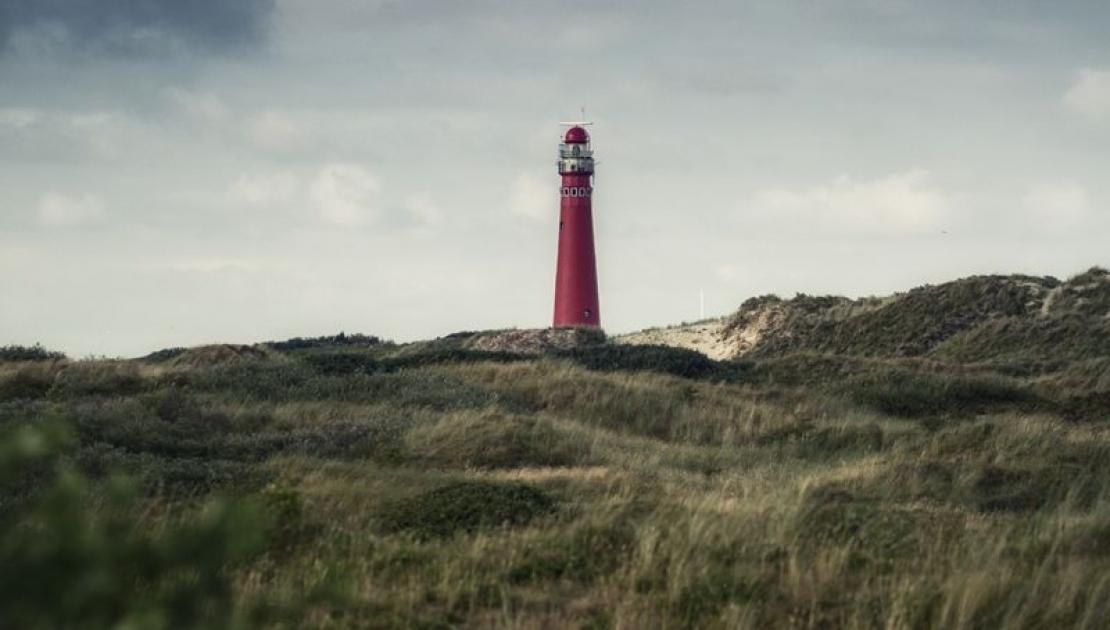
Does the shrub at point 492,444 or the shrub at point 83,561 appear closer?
the shrub at point 83,561

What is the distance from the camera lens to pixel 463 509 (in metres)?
14.7

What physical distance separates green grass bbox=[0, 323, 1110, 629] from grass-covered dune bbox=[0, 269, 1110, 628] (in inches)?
1.5

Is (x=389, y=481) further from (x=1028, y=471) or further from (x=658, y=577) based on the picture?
(x=1028, y=471)

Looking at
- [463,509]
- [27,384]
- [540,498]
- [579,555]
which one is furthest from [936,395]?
[579,555]

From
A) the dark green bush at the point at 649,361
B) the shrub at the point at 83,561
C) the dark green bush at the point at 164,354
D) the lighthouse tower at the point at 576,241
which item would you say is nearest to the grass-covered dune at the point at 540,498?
the shrub at the point at 83,561

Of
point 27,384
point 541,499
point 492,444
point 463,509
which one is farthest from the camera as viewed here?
point 27,384

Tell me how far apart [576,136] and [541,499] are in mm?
44366

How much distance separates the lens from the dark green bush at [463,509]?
556 inches

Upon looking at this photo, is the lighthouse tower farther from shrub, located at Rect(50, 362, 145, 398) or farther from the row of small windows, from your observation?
shrub, located at Rect(50, 362, 145, 398)

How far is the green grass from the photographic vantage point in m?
8.04

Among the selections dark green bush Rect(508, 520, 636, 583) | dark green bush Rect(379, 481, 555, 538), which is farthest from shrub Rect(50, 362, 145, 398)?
dark green bush Rect(508, 520, 636, 583)

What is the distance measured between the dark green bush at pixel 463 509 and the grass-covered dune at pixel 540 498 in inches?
1.6

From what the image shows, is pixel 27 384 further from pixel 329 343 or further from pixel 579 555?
pixel 329 343

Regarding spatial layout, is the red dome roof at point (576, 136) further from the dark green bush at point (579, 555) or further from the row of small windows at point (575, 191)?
the dark green bush at point (579, 555)
